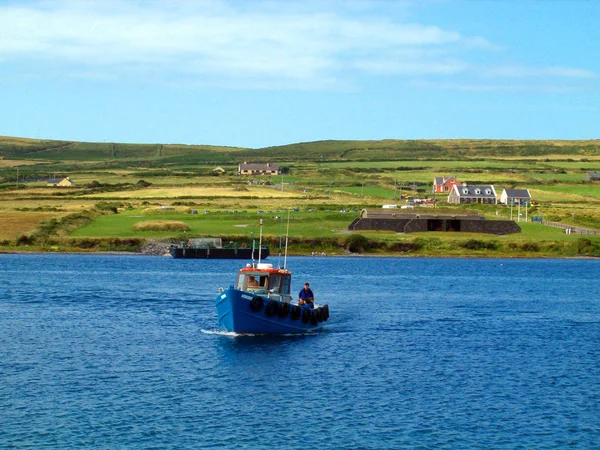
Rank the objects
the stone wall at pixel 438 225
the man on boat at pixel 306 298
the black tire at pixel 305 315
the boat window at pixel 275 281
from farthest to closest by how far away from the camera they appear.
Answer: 1. the stone wall at pixel 438 225
2. the man on boat at pixel 306 298
3. the black tire at pixel 305 315
4. the boat window at pixel 275 281

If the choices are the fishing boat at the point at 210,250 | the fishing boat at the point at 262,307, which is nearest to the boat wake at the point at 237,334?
the fishing boat at the point at 262,307

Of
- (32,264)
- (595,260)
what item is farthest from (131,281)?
(595,260)

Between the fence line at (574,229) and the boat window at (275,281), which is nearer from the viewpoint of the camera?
the boat window at (275,281)

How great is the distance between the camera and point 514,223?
136250 mm

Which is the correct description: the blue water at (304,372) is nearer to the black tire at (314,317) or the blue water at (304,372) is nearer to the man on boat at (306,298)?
the black tire at (314,317)

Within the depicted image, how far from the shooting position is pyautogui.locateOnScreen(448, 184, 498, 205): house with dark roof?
188000 mm

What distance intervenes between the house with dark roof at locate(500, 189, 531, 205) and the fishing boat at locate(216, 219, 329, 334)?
423 feet

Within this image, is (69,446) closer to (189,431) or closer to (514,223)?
(189,431)

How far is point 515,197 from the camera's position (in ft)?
591

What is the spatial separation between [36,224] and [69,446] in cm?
10178

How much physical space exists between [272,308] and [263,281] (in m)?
2.10

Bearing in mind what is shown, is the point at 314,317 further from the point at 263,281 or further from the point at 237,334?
the point at 237,334

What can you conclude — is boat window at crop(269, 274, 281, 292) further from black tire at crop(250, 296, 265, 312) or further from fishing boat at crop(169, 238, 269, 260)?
fishing boat at crop(169, 238, 269, 260)

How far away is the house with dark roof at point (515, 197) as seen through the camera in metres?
180
